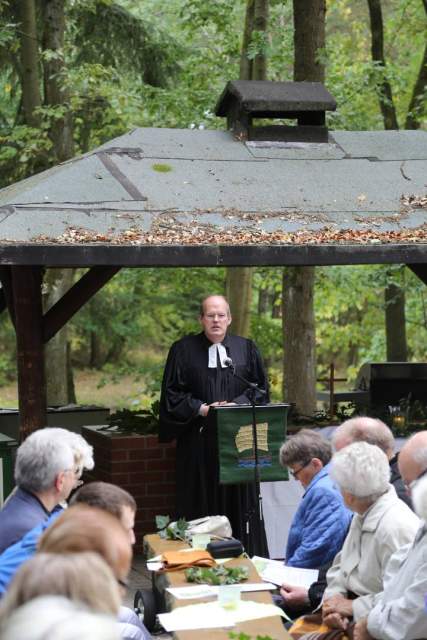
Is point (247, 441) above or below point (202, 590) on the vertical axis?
above

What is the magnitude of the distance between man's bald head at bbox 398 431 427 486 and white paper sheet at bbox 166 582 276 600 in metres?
0.88

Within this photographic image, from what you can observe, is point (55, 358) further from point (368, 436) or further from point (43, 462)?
point (43, 462)

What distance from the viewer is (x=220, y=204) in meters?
8.10

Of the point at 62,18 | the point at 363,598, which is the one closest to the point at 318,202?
the point at 363,598

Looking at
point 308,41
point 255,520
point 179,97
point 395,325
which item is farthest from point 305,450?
point 395,325

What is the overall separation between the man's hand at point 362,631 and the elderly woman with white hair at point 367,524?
0.27 feet

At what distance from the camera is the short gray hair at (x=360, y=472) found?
16.2ft

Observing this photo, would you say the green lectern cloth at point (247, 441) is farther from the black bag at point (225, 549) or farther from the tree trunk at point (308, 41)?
the tree trunk at point (308, 41)

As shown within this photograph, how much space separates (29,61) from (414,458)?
439 inches

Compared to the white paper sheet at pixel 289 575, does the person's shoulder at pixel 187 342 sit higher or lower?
higher

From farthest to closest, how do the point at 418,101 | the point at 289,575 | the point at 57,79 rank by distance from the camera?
the point at 418,101, the point at 57,79, the point at 289,575

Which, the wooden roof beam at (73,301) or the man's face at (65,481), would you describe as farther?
the wooden roof beam at (73,301)

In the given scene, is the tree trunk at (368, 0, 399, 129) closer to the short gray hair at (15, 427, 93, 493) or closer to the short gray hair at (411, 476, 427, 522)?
the short gray hair at (15, 427, 93, 493)

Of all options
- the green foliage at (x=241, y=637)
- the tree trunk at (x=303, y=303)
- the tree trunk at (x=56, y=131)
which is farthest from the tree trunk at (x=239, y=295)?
the green foliage at (x=241, y=637)
